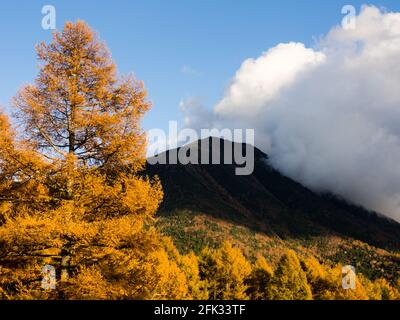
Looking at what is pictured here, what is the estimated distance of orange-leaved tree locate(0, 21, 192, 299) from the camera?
12195 millimetres

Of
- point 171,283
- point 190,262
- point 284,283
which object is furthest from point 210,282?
point 171,283

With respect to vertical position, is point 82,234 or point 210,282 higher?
point 82,234

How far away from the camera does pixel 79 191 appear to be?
43.5 ft

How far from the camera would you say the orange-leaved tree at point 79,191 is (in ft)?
40.0

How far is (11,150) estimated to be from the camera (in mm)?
12562
